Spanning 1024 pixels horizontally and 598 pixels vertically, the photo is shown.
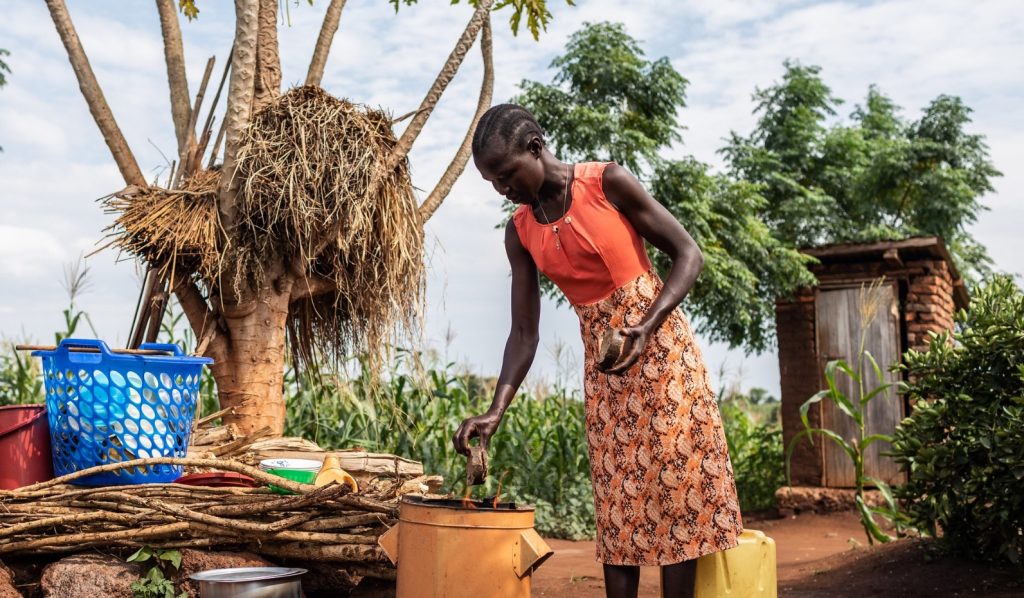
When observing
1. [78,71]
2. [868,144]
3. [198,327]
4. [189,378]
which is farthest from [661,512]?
[868,144]

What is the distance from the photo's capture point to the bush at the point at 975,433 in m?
4.24

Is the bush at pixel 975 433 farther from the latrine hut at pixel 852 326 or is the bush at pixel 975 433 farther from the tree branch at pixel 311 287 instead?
the latrine hut at pixel 852 326

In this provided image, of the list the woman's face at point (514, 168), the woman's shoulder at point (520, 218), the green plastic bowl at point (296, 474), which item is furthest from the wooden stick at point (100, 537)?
the woman's face at point (514, 168)

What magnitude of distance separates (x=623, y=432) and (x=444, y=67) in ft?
11.0

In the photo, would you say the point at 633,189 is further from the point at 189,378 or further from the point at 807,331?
the point at 807,331

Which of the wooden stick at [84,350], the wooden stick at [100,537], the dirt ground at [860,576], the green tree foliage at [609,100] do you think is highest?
the green tree foliage at [609,100]

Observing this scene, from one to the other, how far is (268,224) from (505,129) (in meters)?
2.35

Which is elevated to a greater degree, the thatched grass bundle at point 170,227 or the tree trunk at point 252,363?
the thatched grass bundle at point 170,227

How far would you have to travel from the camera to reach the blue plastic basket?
304 centimetres

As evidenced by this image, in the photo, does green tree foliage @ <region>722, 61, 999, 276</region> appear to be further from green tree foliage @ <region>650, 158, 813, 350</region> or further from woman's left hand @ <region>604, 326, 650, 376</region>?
woman's left hand @ <region>604, 326, 650, 376</region>

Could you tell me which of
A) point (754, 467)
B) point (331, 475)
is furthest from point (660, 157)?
point (331, 475)

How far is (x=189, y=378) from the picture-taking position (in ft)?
10.5

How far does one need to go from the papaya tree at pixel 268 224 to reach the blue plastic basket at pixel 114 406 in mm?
1084

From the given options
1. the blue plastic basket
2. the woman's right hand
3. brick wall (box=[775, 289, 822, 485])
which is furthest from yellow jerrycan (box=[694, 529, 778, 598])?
brick wall (box=[775, 289, 822, 485])
